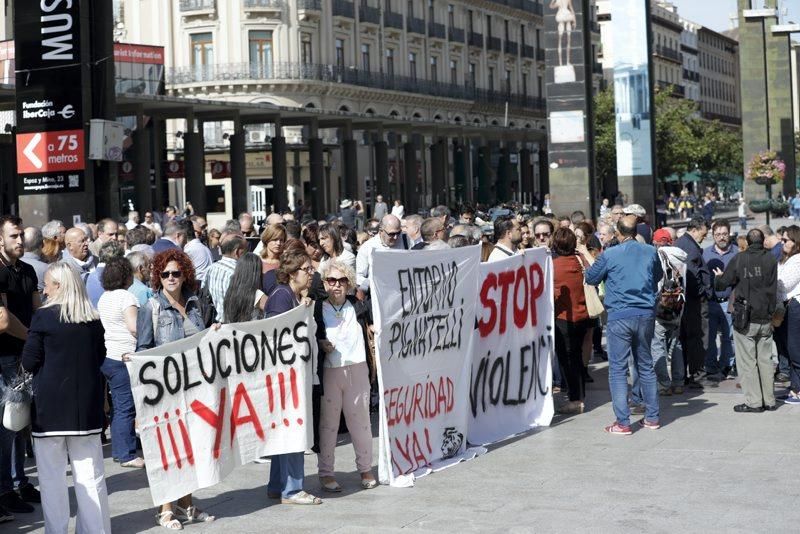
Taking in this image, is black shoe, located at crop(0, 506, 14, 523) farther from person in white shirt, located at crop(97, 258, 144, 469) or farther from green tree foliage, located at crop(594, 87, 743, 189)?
green tree foliage, located at crop(594, 87, 743, 189)

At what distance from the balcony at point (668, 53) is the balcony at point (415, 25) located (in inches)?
1776

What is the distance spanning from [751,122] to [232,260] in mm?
50877

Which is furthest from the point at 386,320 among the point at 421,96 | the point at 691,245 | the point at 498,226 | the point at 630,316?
the point at 421,96

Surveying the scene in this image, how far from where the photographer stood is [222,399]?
892 cm

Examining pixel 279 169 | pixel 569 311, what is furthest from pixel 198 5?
pixel 569 311

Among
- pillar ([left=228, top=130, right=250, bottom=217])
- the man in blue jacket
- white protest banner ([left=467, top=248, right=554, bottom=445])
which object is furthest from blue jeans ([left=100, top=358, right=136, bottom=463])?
pillar ([left=228, top=130, right=250, bottom=217])

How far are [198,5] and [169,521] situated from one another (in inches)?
2192

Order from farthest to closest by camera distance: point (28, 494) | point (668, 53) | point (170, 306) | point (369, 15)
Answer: point (668, 53), point (369, 15), point (28, 494), point (170, 306)

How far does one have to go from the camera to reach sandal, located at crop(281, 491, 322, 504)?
9.14 metres

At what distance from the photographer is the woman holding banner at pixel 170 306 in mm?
9078

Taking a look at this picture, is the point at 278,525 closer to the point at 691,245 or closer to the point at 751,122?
the point at 691,245

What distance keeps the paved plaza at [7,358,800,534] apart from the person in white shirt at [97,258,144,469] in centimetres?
19

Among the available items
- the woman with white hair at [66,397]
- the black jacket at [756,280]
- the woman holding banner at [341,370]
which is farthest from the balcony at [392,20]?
the woman with white hair at [66,397]

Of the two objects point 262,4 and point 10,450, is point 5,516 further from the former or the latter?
point 262,4
